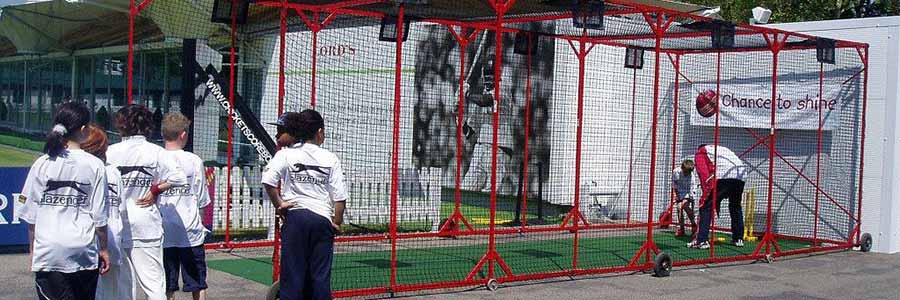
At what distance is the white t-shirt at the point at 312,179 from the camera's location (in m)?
7.11

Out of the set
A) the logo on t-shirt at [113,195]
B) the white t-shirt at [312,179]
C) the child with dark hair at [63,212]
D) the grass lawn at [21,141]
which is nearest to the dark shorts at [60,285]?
the child with dark hair at [63,212]

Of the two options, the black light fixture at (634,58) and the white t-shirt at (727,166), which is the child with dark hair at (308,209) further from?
the black light fixture at (634,58)

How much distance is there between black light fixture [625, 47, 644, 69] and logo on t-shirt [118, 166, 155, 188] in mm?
9355

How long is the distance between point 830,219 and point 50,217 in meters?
12.3

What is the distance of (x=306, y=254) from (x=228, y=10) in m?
4.91

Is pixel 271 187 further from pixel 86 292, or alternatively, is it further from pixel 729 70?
pixel 729 70

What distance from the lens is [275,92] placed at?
14.4 m

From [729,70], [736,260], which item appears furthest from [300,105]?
[729,70]

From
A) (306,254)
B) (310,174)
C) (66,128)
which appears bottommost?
(306,254)

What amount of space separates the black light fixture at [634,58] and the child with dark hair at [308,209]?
346 inches

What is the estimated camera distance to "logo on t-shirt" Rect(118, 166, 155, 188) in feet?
23.4

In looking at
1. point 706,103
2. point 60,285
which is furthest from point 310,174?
point 706,103

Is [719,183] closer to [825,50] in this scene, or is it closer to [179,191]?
[825,50]

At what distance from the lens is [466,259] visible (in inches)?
504
